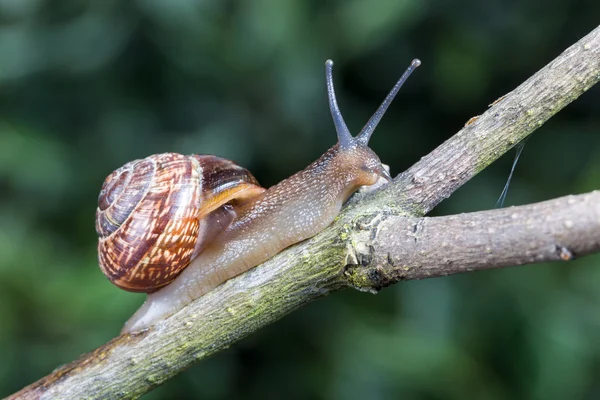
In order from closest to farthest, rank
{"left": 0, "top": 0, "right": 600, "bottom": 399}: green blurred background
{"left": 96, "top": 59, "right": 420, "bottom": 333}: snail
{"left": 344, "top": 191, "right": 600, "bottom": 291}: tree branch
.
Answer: {"left": 344, "top": 191, "right": 600, "bottom": 291}: tree branch → {"left": 96, "top": 59, "right": 420, "bottom": 333}: snail → {"left": 0, "top": 0, "right": 600, "bottom": 399}: green blurred background

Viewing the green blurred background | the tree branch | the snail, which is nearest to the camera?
the tree branch

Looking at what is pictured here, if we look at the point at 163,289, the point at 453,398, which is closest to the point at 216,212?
the point at 163,289

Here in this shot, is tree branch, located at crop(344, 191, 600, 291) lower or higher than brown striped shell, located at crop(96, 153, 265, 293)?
lower

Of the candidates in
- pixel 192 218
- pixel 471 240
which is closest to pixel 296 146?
pixel 192 218

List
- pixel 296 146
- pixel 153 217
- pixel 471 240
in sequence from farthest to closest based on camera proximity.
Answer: pixel 296 146, pixel 153 217, pixel 471 240

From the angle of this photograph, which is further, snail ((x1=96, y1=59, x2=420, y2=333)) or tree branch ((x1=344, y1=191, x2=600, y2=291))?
snail ((x1=96, y1=59, x2=420, y2=333))

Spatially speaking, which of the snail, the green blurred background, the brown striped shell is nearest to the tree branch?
the snail

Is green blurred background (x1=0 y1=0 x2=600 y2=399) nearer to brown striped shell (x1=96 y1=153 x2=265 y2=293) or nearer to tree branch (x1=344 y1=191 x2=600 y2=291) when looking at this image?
brown striped shell (x1=96 y1=153 x2=265 y2=293)

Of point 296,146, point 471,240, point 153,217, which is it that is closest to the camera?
point 471,240

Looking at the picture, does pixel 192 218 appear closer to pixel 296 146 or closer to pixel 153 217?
pixel 153 217
